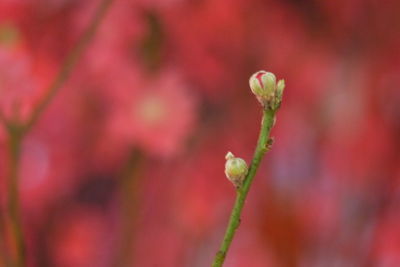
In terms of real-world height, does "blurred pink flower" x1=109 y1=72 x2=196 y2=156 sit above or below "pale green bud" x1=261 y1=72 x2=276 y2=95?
above

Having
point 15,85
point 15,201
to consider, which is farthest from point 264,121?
point 15,85

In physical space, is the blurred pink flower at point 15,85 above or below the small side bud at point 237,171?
above

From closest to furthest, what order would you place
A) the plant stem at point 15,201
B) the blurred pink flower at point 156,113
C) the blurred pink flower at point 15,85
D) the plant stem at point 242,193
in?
the plant stem at point 242,193 → the plant stem at point 15,201 → the blurred pink flower at point 15,85 → the blurred pink flower at point 156,113

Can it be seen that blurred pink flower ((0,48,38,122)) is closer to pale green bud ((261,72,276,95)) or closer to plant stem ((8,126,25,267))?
plant stem ((8,126,25,267))

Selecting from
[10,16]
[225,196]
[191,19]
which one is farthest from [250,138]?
[10,16]

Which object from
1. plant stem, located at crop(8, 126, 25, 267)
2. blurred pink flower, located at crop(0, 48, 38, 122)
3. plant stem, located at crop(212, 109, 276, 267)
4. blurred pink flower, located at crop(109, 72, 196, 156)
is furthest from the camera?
blurred pink flower, located at crop(109, 72, 196, 156)

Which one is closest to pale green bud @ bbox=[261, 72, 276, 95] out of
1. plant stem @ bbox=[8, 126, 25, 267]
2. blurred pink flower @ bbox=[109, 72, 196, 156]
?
plant stem @ bbox=[8, 126, 25, 267]

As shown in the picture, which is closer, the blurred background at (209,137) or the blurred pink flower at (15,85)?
the blurred pink flower at (15,85)

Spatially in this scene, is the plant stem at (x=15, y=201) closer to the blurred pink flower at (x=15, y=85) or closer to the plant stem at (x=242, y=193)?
the blurred pink flower at (x=15, y=85)

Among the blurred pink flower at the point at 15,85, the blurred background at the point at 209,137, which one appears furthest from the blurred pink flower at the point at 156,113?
the blurred pink flower at the point at 15,85
